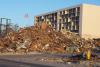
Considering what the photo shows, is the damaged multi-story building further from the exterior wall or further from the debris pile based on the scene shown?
the debris pile

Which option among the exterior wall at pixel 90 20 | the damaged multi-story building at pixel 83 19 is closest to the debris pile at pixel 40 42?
the damaged multi-story building at pixel 83 19

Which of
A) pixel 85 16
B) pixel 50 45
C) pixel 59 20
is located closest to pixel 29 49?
pixel 50 45

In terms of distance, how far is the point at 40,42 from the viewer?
176 feet

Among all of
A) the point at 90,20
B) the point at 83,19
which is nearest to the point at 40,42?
the point at 83,19

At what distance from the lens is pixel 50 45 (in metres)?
53.8

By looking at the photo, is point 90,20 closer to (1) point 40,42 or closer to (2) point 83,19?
(2) point 83,19

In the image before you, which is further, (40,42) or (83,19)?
(83,19)

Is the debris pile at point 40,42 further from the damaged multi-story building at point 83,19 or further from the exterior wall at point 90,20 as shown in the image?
the exterior wall at point 90,20

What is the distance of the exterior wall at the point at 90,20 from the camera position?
9150 cm

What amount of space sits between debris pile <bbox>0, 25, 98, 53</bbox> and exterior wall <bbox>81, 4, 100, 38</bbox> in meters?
31.8

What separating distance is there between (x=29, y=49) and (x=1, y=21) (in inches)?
1716

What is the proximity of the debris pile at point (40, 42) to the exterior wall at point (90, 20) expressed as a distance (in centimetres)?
3178

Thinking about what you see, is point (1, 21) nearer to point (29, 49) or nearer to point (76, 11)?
point (76, 11)

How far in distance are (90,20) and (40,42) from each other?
1659 inches
